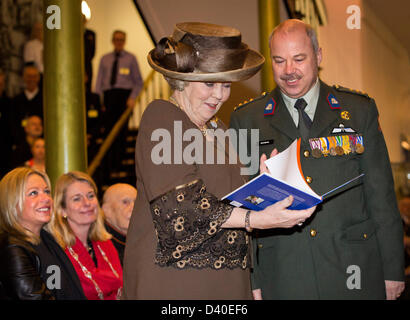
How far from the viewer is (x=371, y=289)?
2.23m

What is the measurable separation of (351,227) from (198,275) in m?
0.80

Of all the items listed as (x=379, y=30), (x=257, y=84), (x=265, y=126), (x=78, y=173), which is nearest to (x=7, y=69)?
(x=257, y=84)

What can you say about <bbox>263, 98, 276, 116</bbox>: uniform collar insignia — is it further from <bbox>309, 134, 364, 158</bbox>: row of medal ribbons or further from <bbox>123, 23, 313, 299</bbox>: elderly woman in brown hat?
<bbox>123, 23, 313, 299</bbox>: elderly woman in brown hat

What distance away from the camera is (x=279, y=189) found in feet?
5.54

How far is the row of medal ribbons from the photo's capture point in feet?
7.43

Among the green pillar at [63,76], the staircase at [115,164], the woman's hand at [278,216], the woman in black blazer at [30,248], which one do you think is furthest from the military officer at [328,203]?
the staircase at [115,164]

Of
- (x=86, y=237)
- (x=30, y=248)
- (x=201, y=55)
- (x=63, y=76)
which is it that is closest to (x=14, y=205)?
(x=30, y=248)

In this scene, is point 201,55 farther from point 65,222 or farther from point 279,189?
point 65,222

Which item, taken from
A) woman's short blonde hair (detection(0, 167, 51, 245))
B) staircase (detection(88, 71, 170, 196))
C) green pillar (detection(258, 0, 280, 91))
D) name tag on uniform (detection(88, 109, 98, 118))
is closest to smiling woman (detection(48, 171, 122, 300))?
woman's short blonde hair (detection(0, 167, 51, 245))

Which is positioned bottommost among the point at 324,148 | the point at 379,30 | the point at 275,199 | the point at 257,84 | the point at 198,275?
the point at 198,275

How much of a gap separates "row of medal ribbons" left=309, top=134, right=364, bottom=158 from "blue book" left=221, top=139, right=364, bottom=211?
41 cm

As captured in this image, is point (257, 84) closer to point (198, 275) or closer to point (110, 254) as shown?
point (110, 254)

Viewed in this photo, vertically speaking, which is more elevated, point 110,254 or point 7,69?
point 7,69

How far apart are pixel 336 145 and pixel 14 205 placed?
6.08 ft
